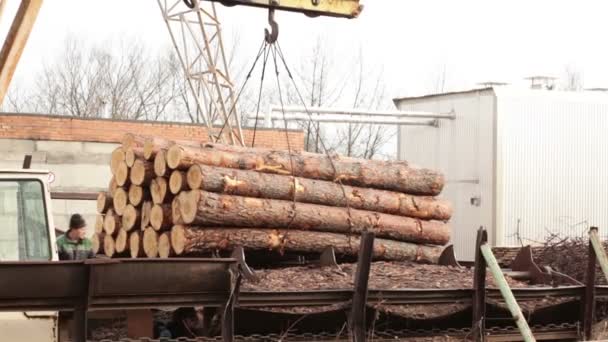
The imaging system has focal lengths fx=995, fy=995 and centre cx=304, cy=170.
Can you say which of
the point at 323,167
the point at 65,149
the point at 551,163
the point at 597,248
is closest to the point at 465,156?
the point at 551,163

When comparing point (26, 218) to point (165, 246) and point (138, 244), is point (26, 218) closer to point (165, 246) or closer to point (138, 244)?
point (165, 246)

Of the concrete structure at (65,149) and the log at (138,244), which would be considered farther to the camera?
the concrete structure at (65,149)

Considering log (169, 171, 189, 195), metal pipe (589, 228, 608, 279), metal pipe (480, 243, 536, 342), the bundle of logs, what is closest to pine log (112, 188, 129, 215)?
the bundle of logs

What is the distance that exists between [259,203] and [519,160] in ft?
44.3

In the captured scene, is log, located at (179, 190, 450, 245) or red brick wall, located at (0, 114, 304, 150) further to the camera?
red brick wall, located at (0, 114, 304, 150)

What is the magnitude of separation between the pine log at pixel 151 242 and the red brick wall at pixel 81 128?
12570mm

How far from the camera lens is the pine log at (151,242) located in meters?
9.59

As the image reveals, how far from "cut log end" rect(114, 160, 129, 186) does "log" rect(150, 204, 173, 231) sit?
0.73 m

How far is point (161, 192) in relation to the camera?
9727 millimetres

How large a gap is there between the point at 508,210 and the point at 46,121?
33.8 ft

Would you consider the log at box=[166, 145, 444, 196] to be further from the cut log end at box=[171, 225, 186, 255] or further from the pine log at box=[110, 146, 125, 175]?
the pine log at box=[110, 146, 125, 175]

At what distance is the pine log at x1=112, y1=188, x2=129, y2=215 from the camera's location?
10.3 meters

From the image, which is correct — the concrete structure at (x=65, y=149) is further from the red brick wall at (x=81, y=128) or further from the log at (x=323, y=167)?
the log at (x=323, y=167)

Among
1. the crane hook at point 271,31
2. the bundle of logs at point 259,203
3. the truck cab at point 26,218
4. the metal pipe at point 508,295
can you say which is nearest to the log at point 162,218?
the bundle of logs at point 259,203
